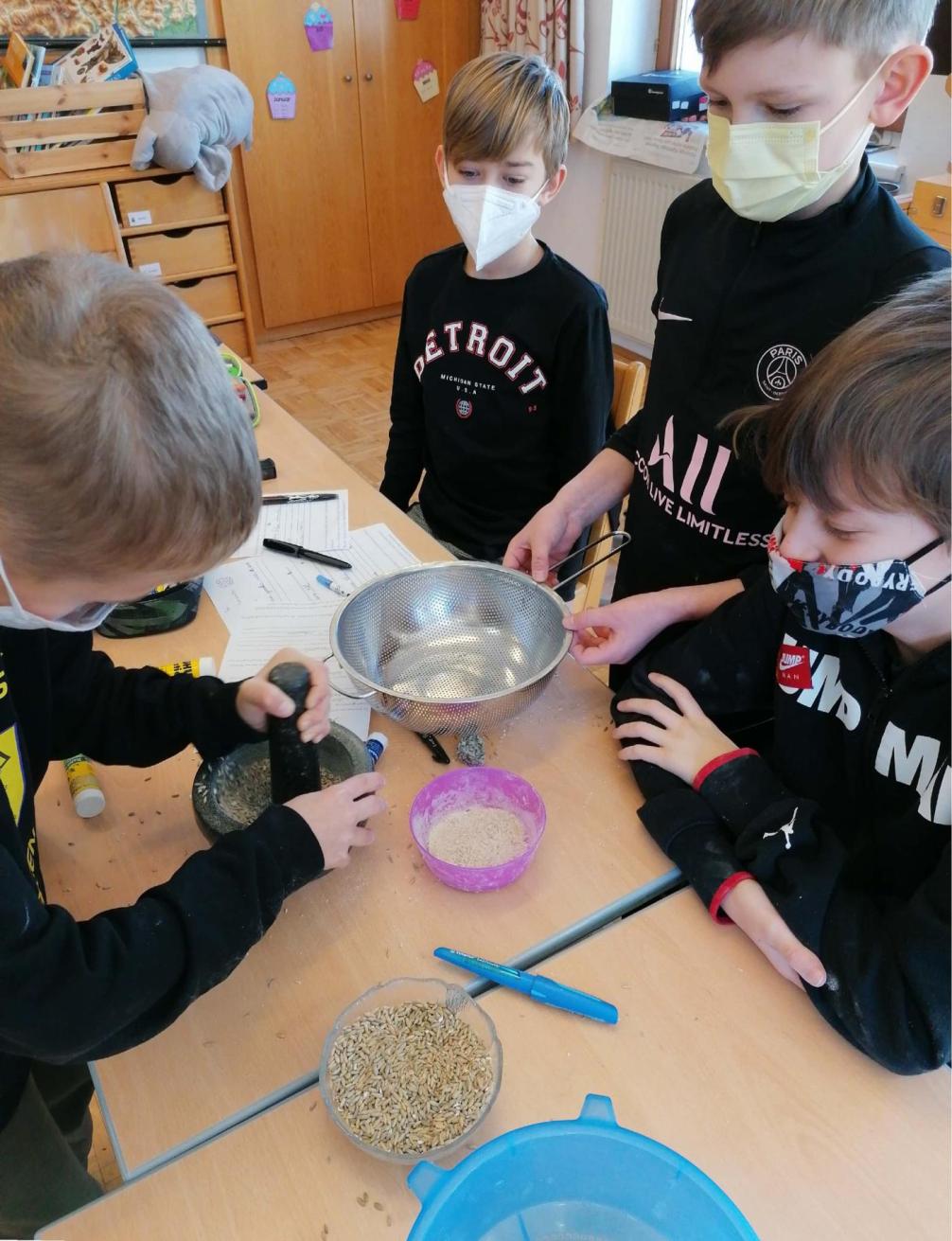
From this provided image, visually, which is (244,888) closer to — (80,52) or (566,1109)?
(566,1109)

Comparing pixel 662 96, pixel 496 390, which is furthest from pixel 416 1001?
pixel 662 96

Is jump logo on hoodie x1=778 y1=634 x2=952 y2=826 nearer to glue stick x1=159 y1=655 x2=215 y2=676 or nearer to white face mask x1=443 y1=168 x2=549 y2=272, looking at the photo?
glue stick x1=159 y1=655 x2=215 y2=676

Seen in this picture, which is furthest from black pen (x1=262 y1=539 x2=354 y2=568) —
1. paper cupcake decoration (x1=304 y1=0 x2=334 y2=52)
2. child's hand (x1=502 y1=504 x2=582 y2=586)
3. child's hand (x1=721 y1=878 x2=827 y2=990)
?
paper cupcake decoration (x1=304 y1=0 x2=334 y2=52)

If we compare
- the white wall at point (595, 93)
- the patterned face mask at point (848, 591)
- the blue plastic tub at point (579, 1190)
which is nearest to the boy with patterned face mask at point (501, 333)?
the patterned face mask at point (848, 591)

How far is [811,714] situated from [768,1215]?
1.45 feet

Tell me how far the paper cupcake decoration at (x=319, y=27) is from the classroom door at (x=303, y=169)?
0.02 meters

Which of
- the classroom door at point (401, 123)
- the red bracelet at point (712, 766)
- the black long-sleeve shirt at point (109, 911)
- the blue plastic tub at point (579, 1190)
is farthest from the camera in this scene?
the classroom door at point (401, 123)

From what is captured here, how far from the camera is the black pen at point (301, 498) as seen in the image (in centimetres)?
140

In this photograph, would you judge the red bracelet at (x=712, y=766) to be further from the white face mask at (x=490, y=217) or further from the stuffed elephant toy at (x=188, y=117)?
the stuffed elephant toy at (x=188, y=117)

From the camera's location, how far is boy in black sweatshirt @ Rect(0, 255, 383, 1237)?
559 mm

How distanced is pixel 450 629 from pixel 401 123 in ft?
11.8

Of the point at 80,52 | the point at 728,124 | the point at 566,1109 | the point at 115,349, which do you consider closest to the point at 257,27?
the point at 80,52

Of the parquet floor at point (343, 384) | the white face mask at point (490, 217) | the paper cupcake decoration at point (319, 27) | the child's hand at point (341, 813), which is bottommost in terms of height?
the parquet floor at point (343, 384)

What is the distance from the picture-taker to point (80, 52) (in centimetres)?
308
